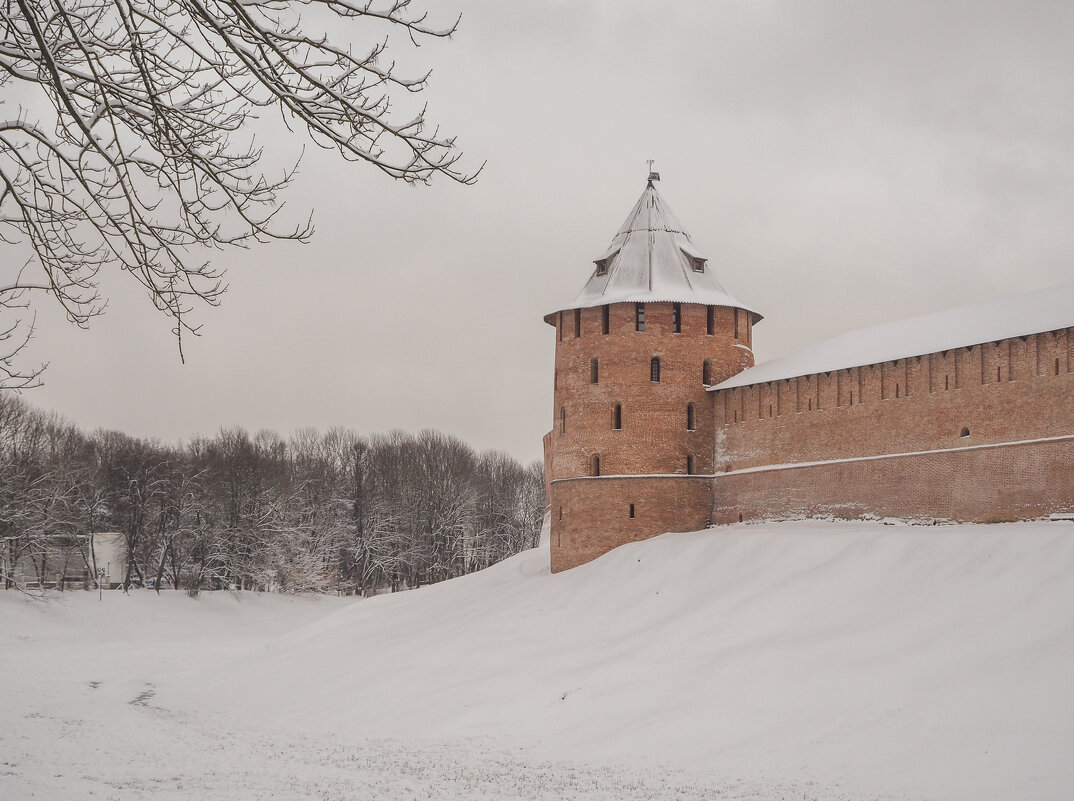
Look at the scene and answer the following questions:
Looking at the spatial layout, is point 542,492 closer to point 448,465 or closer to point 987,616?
point 448,465

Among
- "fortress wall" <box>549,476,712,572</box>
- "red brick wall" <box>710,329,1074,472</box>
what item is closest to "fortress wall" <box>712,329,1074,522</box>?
"red brick wall" <box>710,329,1074,472</box>

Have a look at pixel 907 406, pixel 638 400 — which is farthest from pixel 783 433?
pixel 638 400

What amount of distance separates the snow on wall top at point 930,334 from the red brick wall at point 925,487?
6.48 ft

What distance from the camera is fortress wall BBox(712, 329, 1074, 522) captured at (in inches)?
723

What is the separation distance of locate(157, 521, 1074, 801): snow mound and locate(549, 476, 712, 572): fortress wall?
1.13 metres

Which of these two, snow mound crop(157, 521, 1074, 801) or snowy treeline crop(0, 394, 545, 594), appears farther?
snowy treeline crop(0, 394, 545, 594)

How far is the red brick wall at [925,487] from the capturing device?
18.2 m

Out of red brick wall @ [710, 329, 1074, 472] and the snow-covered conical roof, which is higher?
the snow-covered conical roof

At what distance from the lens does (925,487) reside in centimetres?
2006

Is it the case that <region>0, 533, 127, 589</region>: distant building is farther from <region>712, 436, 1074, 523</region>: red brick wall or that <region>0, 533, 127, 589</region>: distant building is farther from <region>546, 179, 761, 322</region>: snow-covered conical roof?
<region>712, 436, 1074, 523</region>: red brick wall

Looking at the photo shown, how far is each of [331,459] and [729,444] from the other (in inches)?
1379

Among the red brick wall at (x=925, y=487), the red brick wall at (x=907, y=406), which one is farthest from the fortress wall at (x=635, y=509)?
the red brick wall at (x=907, y=406)

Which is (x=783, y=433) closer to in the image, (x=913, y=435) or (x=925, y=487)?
(x=913, y=435)

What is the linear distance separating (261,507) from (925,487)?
29.4m
